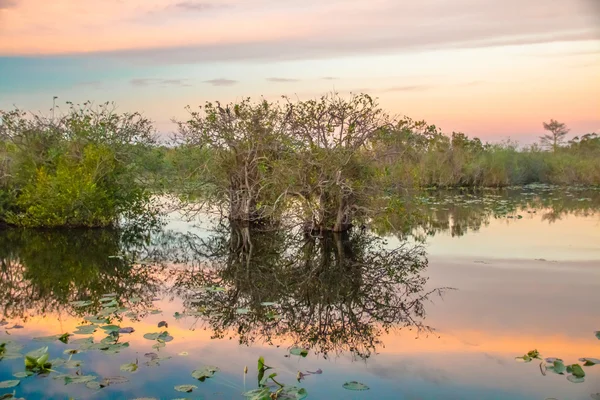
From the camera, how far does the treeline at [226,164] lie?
13.0 meters

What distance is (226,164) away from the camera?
1584cm

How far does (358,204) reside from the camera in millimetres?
13625

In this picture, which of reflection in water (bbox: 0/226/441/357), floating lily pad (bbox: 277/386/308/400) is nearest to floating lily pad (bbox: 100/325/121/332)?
reflection in water (bbox: 0/226/441/357)

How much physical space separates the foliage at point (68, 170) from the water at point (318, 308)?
0.77 m

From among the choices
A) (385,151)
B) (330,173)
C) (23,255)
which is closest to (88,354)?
(23,255)

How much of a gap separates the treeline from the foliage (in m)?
0.03

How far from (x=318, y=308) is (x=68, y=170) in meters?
9.83

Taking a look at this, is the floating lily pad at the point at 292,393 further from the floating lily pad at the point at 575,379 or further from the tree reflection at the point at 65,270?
the tree reflection at the point at 65,270

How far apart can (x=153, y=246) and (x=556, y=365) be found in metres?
9.39

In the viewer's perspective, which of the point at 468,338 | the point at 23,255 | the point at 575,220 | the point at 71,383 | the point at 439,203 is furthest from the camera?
the point at 439,203

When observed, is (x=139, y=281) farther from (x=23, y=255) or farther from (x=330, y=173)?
(x=330, y=173)

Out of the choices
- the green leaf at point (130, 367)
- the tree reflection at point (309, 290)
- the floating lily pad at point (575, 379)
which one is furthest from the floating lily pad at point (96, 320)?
the floating lily pad at point (575, 379)

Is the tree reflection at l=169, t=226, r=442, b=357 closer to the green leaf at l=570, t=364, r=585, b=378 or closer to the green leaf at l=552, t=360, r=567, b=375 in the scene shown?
the green leaf at l=552, t=360, r=567, b=375

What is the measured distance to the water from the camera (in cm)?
528
